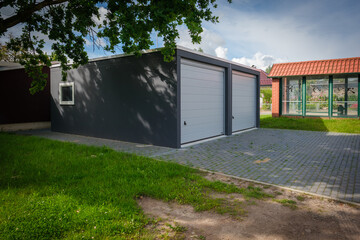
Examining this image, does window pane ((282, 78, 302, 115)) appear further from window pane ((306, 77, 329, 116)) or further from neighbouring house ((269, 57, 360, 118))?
window pane ((306, 77, 329, 116))

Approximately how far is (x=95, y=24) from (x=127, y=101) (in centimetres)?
297

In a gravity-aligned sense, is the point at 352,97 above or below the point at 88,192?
above

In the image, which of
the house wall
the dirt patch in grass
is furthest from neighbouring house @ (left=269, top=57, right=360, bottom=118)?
the house wall

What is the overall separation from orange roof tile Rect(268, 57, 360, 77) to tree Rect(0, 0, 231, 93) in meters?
12.4

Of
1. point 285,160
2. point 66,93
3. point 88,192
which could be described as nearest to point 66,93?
point 66,93

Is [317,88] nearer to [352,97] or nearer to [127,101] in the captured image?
[352,97]

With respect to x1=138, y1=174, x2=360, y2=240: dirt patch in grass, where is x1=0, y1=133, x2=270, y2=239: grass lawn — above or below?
above

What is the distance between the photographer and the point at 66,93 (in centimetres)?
1241

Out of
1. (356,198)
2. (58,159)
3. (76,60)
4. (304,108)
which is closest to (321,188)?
(356,198)

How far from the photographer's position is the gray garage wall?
28.0 ft

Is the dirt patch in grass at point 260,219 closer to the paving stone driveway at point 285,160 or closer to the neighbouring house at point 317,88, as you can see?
the paving stone driveway at point 285,160

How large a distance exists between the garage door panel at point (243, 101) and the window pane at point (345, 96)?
7.40 metres

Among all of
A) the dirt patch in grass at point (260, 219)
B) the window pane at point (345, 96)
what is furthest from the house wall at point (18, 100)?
the window pane at point (345, 96)

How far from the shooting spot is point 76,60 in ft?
32.3
